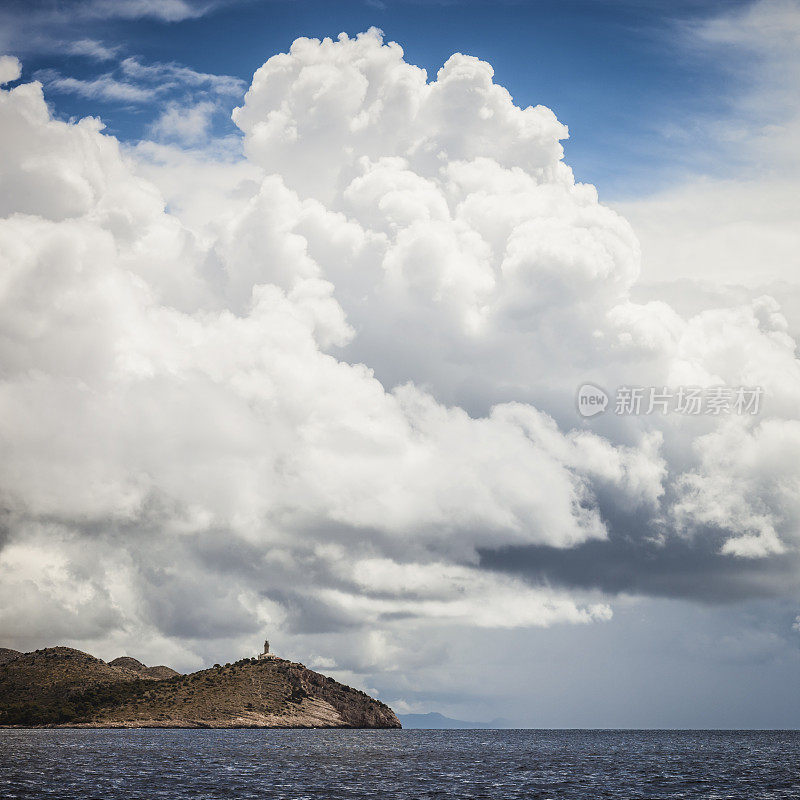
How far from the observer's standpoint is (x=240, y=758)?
176500 mm

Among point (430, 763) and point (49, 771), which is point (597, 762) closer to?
point (430, 763)

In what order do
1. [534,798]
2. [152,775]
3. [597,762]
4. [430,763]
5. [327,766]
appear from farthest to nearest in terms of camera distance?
[597,762] → [430,763] → [327,766] → [152,775] → [534,798]

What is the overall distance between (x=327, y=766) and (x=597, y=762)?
59.4 metres

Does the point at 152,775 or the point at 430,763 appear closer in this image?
the point at 152,775

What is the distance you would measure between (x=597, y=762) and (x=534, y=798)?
87594mm

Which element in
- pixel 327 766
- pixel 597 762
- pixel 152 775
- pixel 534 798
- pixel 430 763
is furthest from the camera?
pixel 597 762

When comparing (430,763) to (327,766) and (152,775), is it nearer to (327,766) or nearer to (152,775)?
(327,766)

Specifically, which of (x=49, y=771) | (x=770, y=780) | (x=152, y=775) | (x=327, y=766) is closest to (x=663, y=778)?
(x=770, y=780)

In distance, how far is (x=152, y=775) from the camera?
128875 mm

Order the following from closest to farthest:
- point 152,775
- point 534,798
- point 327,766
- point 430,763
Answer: point 534,798 → point 152,775 → point 327,766 → point 430,763

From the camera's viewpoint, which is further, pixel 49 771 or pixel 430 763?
pixel 430 763

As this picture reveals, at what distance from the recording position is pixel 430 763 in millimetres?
169250

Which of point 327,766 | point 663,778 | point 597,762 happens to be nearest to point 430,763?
point 327,766

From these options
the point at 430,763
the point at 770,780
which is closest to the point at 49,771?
the point at 430,763
